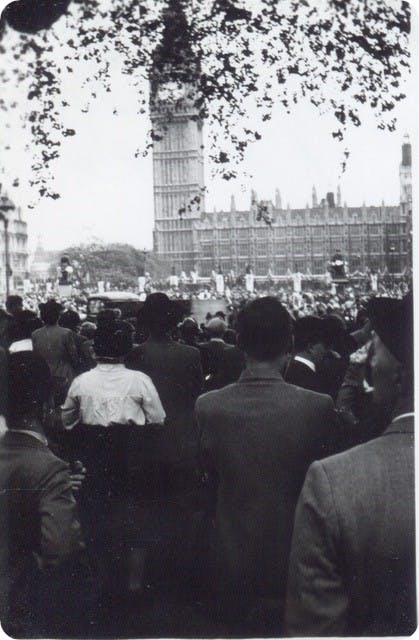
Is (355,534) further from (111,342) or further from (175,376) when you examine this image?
(175,376)

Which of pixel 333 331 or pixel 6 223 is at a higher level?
pixel 6 223

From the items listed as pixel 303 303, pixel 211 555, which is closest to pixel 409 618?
pixel 211 555

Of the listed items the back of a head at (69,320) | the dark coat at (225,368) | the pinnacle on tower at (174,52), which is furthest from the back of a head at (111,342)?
the back of a head at (69,320)

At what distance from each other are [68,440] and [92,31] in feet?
8.45

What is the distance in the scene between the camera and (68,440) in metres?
4.40

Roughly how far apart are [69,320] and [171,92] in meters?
2.28

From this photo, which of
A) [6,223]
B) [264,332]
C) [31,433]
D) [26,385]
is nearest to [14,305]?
[6,223]

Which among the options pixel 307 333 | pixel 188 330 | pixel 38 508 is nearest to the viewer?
pixel 38 508

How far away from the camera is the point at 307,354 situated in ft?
14.5

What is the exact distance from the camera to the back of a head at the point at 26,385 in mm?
2982

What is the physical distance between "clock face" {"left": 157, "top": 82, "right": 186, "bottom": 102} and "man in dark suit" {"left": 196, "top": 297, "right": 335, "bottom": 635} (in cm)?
259

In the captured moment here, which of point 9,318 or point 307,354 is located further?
point 9,318

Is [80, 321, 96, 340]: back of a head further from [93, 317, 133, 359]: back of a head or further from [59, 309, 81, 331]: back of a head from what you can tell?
[93, 317, 133, 359]: back of a head

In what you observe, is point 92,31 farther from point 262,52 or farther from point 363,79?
point 363,79
